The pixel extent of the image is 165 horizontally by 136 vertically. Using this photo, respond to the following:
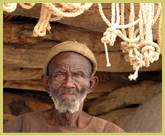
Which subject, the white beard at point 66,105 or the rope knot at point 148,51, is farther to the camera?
the white beard at point 66,105

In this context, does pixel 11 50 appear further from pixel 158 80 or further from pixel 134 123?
pixel 158 80

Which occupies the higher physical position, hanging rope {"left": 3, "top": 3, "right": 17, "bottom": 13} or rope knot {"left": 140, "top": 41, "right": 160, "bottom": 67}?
hanging rope {"left": 3, "top": 3, "right": 17, "bottom": 13}

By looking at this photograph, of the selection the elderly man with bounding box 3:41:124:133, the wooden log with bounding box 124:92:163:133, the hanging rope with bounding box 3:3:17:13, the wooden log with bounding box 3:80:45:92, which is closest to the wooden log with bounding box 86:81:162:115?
the wooden log with bounding box 124:92:163:133

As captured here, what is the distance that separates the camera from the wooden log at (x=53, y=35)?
5316 millimetres

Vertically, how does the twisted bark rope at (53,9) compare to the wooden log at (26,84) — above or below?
above

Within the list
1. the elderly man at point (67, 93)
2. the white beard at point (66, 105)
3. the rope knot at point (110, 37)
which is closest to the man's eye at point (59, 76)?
the elderly man at point (67, 93)

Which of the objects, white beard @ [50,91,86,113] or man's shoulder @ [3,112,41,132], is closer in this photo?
white beard @ [50,91,86,113]

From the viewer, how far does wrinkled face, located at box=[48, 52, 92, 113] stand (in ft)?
11.4

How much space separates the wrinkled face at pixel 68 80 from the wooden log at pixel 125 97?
9.71 ft

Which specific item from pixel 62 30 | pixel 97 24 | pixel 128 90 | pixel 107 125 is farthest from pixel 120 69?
pixel 107 125

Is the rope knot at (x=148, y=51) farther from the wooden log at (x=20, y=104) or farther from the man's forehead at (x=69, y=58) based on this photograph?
the wooden log at (x=20, y=104)

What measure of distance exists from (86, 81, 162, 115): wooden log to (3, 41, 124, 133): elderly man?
2.84 m

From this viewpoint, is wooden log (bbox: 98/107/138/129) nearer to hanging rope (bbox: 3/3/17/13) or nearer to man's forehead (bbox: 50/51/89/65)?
man's forehead (bbox: 50/51/89/65)

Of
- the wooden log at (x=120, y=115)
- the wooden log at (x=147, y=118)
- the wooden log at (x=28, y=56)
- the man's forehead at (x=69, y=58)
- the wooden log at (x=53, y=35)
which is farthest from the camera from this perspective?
the wooden log at (x=120, y=115)
